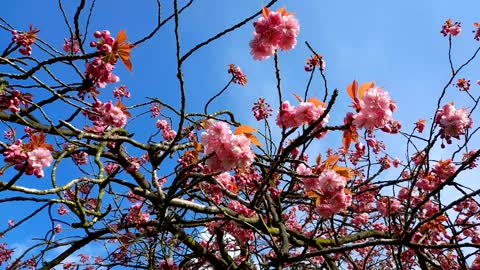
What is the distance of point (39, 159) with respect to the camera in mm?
2217

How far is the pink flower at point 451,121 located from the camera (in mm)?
2471

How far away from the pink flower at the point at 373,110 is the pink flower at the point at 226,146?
0.55 metres

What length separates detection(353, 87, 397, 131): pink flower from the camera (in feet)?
6.34

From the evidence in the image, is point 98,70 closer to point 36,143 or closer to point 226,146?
point 36,143

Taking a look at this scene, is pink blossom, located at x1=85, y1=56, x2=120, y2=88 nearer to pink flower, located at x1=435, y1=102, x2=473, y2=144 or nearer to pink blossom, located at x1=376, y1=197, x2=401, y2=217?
pink flower, located at x1=435, y1=102, x2=473, y2=144

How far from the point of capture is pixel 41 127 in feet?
8.73

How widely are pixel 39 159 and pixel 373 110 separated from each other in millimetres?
1749

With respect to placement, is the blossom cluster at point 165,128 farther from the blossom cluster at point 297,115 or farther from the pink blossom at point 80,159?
the blossom cluster at point 297,115

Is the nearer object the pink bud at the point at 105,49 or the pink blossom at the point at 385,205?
the pink bud at the point at 105,49

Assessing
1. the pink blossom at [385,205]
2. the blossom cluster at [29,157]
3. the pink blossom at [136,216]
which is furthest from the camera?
the pink blossom at [385,205]

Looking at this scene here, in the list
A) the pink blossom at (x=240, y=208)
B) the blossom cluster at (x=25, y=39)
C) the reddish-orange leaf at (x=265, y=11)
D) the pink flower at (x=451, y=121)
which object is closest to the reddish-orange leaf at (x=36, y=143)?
the blossom cluster at (x=25, y=39)

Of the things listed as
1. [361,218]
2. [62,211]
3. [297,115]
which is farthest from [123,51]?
[62,211]

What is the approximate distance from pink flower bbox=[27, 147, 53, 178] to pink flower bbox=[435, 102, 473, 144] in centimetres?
232

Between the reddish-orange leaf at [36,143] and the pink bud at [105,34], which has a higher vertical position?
the pink bud at [105,34]
